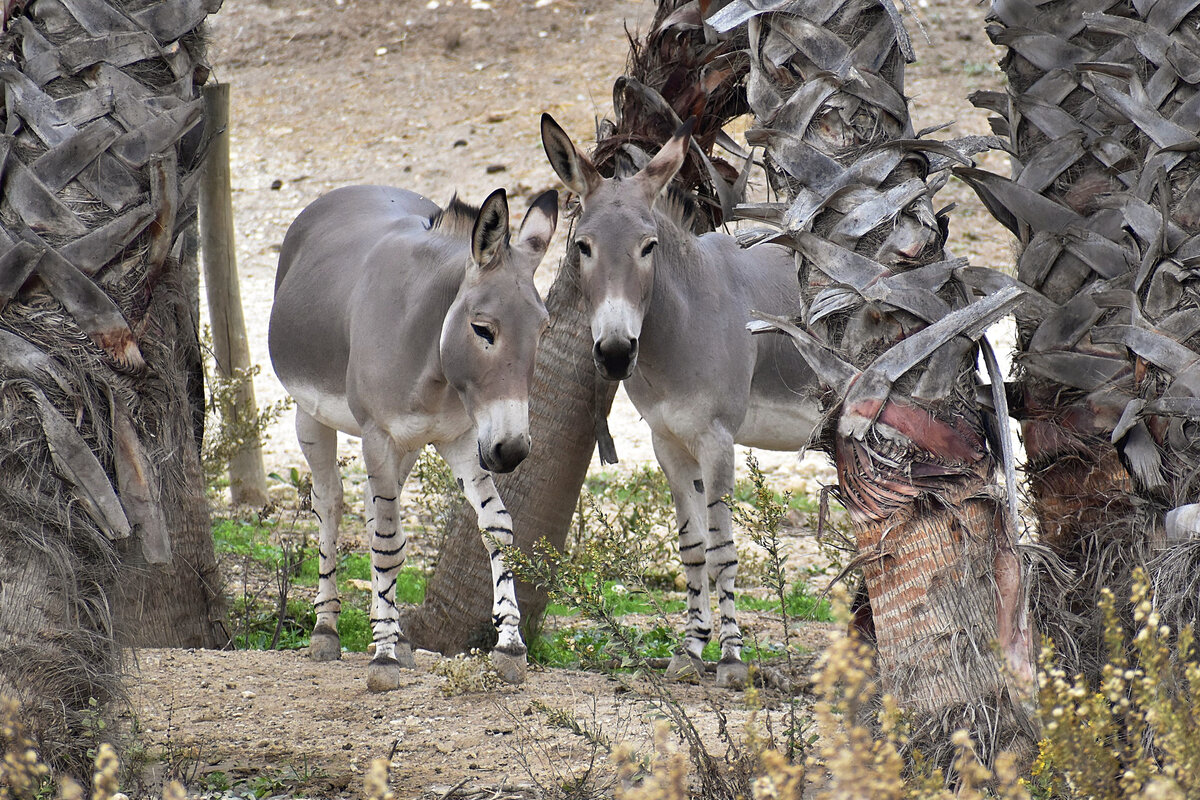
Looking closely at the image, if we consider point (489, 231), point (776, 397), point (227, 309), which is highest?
point (227, 309)

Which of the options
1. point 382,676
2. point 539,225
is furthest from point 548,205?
Answer: point 382,676

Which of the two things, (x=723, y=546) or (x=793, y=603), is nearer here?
(x=723, y=546)

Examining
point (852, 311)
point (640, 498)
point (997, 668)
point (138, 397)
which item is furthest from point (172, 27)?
point (640, 498)

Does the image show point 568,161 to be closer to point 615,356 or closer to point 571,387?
point 615,356

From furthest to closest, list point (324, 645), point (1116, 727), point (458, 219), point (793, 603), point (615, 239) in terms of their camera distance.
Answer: point (793, 603)
point (324, 645)
point (458, 219)
point (615, 239)
point (1116, 727)

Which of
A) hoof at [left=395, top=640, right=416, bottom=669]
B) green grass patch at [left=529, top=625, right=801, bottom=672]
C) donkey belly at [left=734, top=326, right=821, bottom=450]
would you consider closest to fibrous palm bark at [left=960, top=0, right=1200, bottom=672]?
donkey belly at [left=734, top=326, right=821, bottom=450]

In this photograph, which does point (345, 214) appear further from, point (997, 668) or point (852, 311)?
point (997, 668)

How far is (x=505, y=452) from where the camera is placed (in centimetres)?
416

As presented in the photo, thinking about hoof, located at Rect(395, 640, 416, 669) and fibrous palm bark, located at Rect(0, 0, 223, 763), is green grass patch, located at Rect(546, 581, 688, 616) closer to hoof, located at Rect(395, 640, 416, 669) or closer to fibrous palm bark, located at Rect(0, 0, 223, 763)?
hoof, located at Rect(395, 640, 416, 669)

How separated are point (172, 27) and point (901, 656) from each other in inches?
95.5

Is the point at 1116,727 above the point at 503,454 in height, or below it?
below

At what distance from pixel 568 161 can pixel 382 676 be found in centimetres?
223

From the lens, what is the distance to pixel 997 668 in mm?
2506

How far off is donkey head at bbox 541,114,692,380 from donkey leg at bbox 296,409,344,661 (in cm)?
173
